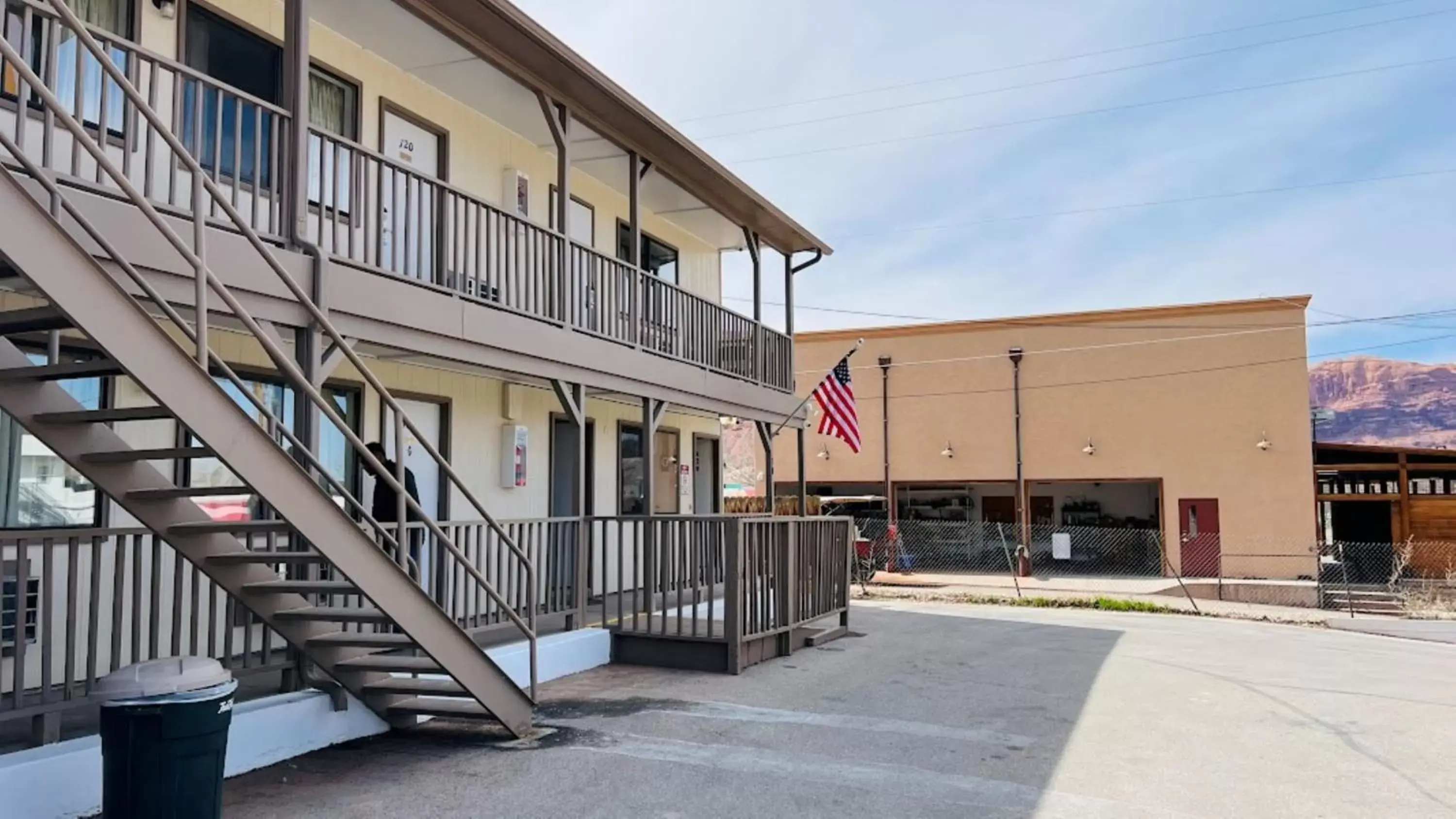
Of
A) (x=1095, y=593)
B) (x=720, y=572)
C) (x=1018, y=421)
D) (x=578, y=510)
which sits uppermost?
(x=1018, y=421)

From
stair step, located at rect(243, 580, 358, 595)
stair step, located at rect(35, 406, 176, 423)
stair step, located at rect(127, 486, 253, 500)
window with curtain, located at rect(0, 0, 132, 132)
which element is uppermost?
window with curtain, located at rect(0, 0, 132, 132)

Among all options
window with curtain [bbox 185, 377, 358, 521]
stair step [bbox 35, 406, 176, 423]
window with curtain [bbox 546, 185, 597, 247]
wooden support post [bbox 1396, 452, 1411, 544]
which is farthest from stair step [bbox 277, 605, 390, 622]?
wooden support post [bbox 1396, 452, 1411, 544]

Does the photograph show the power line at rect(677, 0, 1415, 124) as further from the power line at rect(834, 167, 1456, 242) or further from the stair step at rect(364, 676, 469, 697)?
the stair step at rect(364, 676, 469, 697)

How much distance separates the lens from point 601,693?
8.18 meters

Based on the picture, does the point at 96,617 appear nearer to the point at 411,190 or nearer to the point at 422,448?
the point at 411,190

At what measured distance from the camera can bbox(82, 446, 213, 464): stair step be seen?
15.3 ft

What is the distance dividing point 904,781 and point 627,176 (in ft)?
29.0

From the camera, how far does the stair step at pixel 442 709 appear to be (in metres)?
6.43

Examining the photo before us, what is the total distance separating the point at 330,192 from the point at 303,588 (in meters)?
4.55

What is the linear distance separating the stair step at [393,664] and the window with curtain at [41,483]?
2.14m

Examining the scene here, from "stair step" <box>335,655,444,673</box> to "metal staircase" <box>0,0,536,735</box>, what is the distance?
0.01 m

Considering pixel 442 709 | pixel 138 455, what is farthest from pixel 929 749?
pixel 138 455

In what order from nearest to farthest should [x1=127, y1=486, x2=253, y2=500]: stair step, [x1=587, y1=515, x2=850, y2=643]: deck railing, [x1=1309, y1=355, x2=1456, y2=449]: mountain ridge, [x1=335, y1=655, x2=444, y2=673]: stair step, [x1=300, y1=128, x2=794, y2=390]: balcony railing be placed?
[x1=127, y1=486, x2=253, y2=500]: stair step
[x1=335, y1=655, x2=444, y2=673]: stair step
[x1=300, y1=128, x2=794, y2=390]: balcony railing
[x1=587, y1=515, x2=850, y2=643]: deck railing
[x1=1309, y1=355, x2=1456, y2=449]: mountain ridge

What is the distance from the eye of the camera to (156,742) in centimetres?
433
